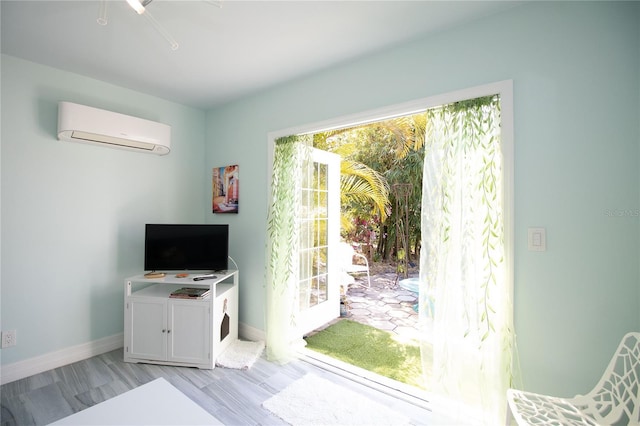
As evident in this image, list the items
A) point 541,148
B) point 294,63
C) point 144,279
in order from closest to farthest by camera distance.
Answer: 1. point 541,148
2. point 294,63
3. point 144,279

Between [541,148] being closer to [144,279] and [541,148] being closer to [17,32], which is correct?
[144,279]

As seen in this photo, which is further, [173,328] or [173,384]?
[173,328]

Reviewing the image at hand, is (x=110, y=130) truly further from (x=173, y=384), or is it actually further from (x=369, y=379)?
(x=369, y=379)

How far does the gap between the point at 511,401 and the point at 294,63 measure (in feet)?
8.60

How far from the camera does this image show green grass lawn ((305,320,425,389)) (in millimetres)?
2592

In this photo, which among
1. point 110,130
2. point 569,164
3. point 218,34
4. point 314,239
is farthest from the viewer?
point 314,239

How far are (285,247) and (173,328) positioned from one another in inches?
46.7

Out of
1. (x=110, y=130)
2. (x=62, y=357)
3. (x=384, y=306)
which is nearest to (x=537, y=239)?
(x=384, y=306)

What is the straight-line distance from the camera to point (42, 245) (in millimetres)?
2480

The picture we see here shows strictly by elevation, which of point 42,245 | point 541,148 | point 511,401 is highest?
point 541,148

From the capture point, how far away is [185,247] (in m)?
2.88

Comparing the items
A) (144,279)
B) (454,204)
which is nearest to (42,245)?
(144,279)

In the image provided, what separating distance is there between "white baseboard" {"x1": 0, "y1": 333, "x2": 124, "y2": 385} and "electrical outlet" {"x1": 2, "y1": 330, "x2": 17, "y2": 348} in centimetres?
15

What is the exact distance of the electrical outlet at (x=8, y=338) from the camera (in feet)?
7.54
